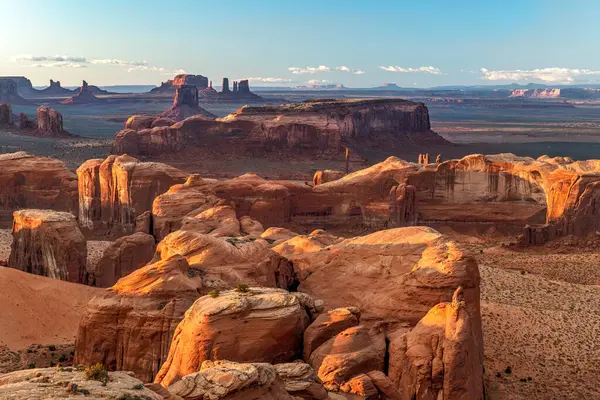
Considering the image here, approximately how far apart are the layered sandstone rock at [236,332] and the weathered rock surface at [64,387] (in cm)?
518

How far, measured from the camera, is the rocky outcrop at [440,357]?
2216cm

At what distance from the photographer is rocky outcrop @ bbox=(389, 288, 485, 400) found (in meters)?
22.2

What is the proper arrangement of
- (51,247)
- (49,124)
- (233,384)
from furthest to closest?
(49,124) → (51,247) → (233,384)

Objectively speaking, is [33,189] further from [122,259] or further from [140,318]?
[140,318]

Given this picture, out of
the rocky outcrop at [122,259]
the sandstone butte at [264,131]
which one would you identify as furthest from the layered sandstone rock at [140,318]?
the sandstone butte at [264,131]

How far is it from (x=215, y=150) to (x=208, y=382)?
97676 millimetres

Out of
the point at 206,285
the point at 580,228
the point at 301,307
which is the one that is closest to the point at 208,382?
the point at 301,307

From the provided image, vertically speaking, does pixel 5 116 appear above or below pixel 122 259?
above

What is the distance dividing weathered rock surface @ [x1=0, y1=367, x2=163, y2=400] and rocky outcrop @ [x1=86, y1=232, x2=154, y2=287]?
25.3m

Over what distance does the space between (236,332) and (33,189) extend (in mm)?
46016

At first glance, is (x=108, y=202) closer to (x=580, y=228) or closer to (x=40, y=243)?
(x=40, y=243)

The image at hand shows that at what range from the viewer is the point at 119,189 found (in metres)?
58.7

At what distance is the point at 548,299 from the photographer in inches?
1551

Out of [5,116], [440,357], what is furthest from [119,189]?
[5,116]
